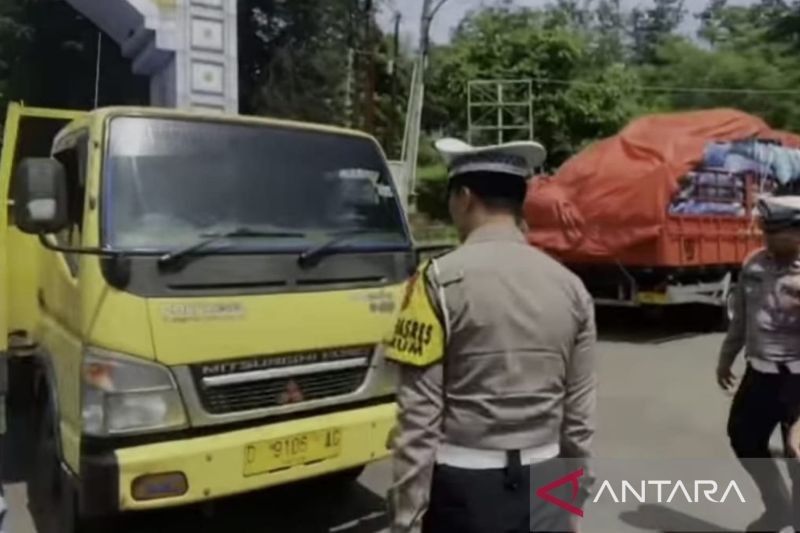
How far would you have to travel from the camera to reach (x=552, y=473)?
2.37m

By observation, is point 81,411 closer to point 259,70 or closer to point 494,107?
point 259,70

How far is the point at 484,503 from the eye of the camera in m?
2.26

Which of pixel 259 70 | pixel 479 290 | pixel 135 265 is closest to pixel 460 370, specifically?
pixel 479 290

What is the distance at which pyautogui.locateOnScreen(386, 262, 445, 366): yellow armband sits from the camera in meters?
2.21

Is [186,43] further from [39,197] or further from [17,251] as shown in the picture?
[39,197]

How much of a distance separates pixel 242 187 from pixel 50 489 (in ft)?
5.77

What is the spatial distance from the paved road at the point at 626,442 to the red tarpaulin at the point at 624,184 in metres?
1.25

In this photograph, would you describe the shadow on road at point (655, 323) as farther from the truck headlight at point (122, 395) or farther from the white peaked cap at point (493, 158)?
the white peaked cap at point (493, 158)

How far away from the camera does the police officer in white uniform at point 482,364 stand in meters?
2.23

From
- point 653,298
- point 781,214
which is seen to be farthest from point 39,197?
point 653,298

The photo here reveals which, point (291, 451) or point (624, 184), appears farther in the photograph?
point (624, 184)

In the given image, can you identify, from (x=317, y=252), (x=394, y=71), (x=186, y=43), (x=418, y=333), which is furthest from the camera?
(x=394, y=71)

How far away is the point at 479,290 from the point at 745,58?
102ft

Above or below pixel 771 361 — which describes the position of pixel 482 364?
above
